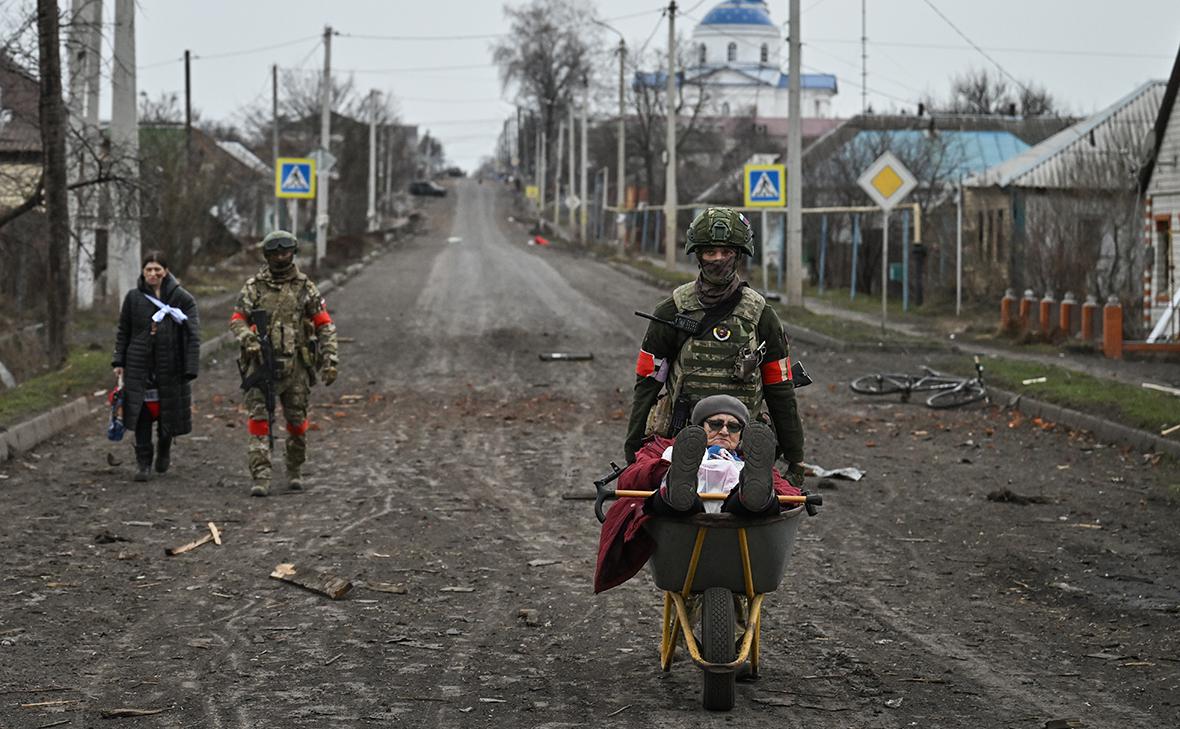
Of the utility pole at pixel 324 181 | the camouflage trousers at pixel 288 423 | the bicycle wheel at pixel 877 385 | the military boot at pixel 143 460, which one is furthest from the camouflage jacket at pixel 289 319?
the utility pole at pixel 324 181

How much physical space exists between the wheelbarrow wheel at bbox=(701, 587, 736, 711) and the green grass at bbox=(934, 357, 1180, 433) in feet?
31.4

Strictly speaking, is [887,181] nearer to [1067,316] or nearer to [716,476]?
[1067,316]

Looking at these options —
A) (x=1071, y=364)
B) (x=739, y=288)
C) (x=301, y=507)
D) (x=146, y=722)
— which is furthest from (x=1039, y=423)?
(x=146, y=722)

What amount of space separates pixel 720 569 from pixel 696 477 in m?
0.41

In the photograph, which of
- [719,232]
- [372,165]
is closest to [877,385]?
[719,232]

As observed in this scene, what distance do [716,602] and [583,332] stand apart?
20.2 metres

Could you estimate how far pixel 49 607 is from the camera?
8.13m

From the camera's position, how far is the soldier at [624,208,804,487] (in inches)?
265

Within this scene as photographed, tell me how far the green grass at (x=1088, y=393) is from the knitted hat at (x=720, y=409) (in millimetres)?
9316

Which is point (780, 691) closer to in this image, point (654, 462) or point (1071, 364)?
point (654, 462)

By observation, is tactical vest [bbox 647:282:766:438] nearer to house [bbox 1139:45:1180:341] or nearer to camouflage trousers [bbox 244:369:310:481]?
camouflage trousers [bbox 244:369:310:481]

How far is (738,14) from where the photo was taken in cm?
14538

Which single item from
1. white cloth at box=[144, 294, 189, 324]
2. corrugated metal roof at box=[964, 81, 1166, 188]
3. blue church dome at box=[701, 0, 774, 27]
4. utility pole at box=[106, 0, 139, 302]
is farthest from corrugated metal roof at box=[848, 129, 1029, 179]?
blue church dome at box=[701, 0, 774, 27]

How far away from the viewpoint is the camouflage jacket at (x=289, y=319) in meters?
11.9
